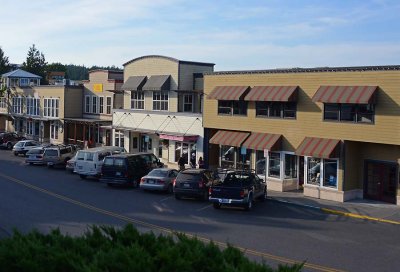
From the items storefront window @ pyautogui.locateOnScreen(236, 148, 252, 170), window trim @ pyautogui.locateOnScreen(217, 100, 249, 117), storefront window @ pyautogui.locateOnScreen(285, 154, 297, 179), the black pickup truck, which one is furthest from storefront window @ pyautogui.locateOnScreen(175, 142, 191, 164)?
the black pickup truck

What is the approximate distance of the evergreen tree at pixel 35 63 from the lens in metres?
108

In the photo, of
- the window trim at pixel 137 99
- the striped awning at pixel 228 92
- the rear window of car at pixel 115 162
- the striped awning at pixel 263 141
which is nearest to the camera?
the striped awning at pixel 263 141

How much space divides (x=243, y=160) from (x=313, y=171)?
6342 millimetres

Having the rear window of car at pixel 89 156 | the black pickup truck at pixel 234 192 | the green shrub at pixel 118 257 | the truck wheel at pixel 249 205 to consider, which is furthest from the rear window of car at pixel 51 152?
the green shrub at pixel 118 257

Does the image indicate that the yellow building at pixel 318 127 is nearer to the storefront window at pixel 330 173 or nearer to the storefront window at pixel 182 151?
the storefront window at pixel 330 173

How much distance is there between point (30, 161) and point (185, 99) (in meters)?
13.2

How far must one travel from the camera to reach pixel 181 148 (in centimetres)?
3875

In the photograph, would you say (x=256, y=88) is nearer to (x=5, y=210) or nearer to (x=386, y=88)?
(x=386, y=88)

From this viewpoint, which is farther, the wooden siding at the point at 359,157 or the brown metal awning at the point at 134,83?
the brown metal awning at the point at 134,83

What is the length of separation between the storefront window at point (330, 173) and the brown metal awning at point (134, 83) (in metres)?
20.3

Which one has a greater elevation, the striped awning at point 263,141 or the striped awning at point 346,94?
the striped awning at point 346,94

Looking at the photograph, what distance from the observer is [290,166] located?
101 feet

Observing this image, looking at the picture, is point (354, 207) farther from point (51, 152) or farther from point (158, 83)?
point (51, 152)

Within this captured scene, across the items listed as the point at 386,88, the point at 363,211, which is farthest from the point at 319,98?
the point at 363,211
